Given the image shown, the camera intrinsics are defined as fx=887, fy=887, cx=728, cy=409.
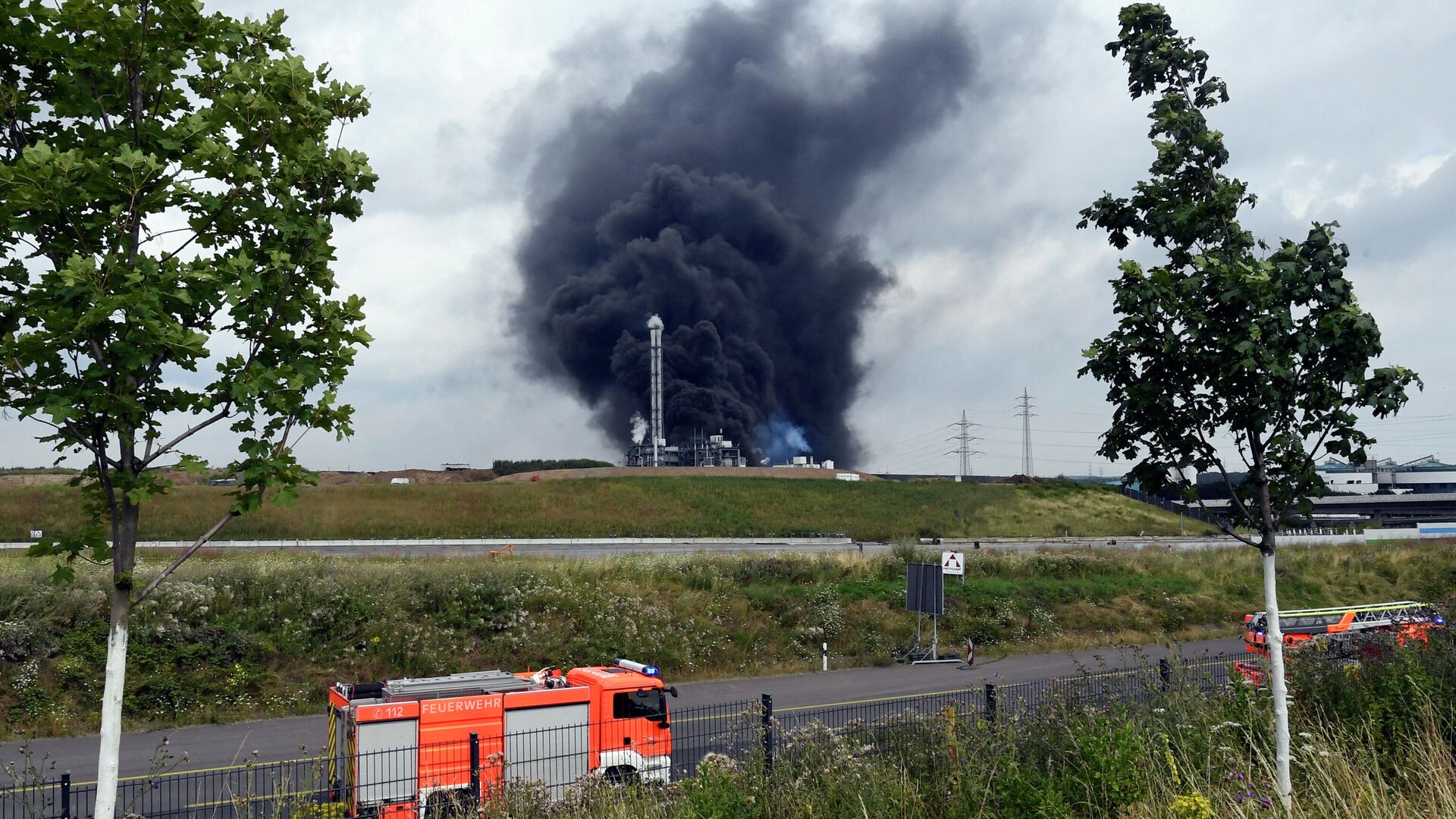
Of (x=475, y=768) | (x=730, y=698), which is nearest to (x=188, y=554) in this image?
(x=475, y=768)

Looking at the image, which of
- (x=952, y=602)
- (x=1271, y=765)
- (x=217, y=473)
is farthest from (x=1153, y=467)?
(x=952, y=602)

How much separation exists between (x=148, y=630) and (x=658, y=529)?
42.6 m

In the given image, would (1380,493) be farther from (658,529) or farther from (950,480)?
(658,529)

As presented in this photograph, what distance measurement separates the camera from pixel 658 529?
63.3m

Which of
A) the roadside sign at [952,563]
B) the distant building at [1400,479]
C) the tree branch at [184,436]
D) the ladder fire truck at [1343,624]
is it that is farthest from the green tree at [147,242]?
the distant building at [1400,479]

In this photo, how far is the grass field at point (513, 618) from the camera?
2134cm

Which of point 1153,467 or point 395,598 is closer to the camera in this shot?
point 1153,467

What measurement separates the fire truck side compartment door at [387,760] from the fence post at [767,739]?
510cm

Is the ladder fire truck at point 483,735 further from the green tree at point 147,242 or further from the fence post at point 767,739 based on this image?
the green tree at point 147,242

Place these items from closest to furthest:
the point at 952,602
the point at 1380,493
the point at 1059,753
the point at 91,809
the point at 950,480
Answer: the point at 1059,753, the point at 91,809, the point at 952,602, the point at 950,480, the point at 1380,493

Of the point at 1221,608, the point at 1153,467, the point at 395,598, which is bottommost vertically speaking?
the point at 1221,608

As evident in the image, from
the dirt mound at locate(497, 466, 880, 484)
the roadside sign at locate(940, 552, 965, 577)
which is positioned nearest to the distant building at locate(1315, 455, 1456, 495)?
the dirt mound at locate(497, 466, 880, 484)

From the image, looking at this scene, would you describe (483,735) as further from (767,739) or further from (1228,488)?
(1228,488)

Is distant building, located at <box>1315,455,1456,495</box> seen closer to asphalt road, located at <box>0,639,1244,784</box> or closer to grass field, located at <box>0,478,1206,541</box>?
grass field, located at <box>0,478,1206,541</box>
